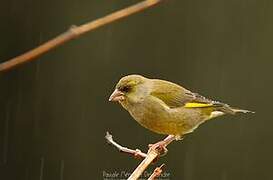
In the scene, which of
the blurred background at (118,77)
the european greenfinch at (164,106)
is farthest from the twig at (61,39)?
the blurred background at (118,77)

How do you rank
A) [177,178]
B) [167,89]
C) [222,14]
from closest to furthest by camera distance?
[167,89] < [177,178] < [222,14]

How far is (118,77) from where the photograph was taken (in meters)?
3.76

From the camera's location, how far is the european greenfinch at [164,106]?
1559 mm

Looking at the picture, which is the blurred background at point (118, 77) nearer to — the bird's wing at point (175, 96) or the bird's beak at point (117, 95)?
the bird's wing at point (175, 96)

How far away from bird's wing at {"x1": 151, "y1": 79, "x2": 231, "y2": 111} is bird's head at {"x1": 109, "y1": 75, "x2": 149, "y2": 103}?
148 mm

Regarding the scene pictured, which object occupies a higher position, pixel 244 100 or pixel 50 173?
pixel 244 100

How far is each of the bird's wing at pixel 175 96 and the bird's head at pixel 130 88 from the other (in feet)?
0.49

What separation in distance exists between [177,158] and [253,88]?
63 centimetres

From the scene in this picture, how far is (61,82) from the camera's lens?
393 cm

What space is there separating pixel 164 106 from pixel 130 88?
21 centimetres

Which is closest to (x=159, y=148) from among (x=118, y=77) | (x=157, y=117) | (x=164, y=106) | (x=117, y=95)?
(x=117, y=95)

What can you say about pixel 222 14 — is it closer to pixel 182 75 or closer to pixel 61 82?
pixel 182 75

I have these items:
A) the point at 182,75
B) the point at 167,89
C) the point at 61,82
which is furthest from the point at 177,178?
the point at 167,89

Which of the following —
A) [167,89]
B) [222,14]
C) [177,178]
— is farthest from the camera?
[222,14]
